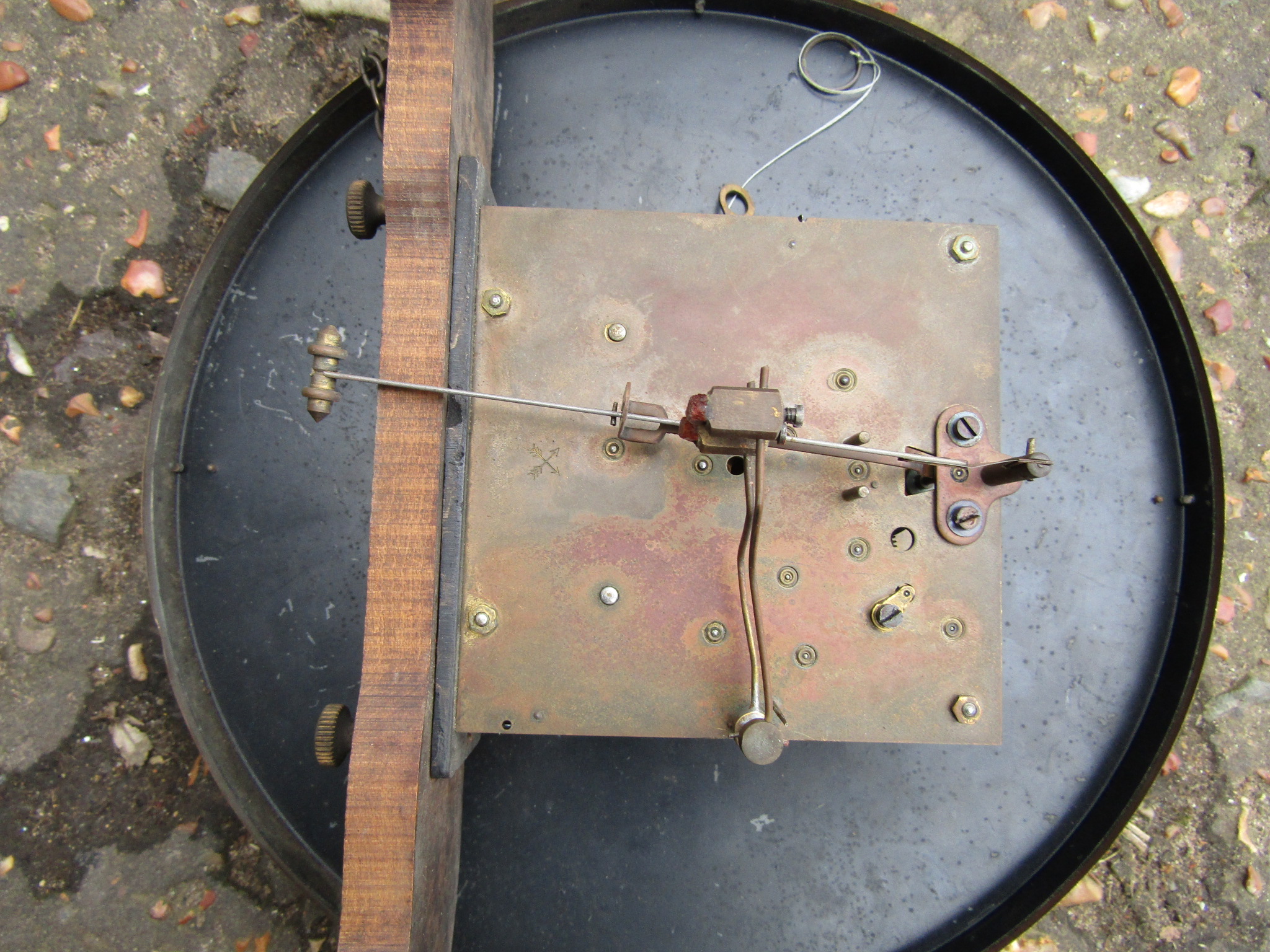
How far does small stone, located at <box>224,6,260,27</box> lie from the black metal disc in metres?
0.84

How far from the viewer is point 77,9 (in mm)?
2043

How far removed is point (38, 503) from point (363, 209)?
59.5 inches

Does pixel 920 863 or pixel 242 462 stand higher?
pixel 242 462

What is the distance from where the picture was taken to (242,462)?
1502 millimetres

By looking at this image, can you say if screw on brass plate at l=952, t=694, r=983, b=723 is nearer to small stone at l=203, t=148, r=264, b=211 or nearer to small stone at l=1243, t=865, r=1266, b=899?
small stone at l=1243, t=865, r=1266, b=899

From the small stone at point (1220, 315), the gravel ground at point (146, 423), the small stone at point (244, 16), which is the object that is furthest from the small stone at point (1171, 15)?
the small stone at point (244, 16)

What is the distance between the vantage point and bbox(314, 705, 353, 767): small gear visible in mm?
1111

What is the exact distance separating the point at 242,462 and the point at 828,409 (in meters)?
1.17

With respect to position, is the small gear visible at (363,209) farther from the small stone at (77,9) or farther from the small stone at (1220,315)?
the small stone at (1220,315)

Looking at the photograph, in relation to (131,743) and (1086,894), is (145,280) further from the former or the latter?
(1086,894)

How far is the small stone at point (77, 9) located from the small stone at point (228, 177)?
0.60 m

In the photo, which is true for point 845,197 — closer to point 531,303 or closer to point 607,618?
point 531,303

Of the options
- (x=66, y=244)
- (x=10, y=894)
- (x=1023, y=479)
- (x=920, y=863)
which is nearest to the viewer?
(x=1023, y=479)

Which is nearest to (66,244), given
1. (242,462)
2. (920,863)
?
(242,462)
